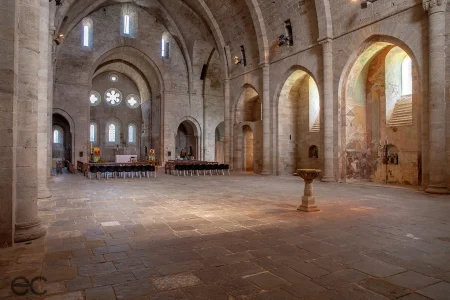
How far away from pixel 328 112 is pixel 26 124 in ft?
44.2

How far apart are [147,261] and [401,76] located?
54.0 feet

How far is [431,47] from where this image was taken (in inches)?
448

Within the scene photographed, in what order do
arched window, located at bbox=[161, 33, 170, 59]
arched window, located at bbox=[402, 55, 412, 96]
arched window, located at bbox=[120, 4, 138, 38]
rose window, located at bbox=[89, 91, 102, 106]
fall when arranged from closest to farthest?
arched window, located at bbox=[402, 55, 412, 96], arched window, located at bbox=[120, 4, 138, 38], arched window, located at bbox=[161, 33, 170, 59], rose window, located at bbox=[89, 91, 102, 106]

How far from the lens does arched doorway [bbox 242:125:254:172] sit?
2348 centimetres

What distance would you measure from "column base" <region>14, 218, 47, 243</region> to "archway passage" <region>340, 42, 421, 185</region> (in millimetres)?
13597

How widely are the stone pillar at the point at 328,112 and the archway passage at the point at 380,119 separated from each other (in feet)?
1.83

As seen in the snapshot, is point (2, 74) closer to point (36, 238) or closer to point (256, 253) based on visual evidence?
point (36, 238)

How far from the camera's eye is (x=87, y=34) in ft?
89.4

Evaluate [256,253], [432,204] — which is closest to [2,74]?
[256,253]

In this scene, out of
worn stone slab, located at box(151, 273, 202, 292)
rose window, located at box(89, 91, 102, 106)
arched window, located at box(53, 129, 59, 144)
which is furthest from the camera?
rose window, located at box(89, 91, 102, 106)

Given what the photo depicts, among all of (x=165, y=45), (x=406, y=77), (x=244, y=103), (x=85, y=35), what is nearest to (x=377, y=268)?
(x=406, y=77)

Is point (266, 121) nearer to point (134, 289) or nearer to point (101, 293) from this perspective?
point (134, 289)

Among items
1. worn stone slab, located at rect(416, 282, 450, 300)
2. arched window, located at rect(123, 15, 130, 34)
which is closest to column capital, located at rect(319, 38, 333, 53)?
worn stone slab, located at rect(416, 282, 450, 300)

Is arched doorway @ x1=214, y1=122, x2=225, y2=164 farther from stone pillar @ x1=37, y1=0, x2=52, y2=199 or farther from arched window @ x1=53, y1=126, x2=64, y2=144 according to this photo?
stone pillar @ x1=37, y1=0, x2=52, y2=199
